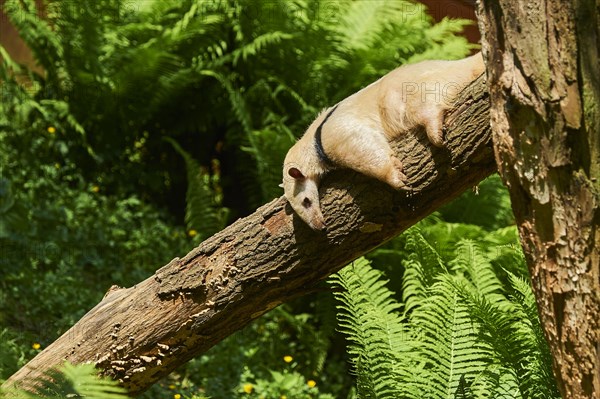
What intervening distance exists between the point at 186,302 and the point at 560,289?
1.80 metres

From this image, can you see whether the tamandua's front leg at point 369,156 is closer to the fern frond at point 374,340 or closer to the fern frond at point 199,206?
the fern frond at point 374,340

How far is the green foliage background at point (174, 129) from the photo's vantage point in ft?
21.7

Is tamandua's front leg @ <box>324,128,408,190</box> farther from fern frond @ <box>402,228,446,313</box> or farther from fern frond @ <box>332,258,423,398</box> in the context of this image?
fern frond @ <box>402,228,446,313</box>

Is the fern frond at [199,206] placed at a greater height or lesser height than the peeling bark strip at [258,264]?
lesser

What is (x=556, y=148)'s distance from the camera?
7.97 feet

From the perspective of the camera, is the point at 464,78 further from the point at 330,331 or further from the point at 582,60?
the point at 330,331

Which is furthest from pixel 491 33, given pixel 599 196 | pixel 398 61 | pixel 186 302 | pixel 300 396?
pixel 398 61

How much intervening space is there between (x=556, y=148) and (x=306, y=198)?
1.28 m

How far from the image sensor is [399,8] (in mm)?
8273

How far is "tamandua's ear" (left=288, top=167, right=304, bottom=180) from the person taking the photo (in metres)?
3.79

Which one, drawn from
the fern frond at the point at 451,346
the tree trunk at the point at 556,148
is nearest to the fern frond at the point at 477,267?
the fern frond at the point at 451,346

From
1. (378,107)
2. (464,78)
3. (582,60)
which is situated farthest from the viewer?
(378,107)

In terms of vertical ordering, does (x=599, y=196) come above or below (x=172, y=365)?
above

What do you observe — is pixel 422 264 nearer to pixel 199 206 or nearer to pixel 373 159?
pixel 373 159
